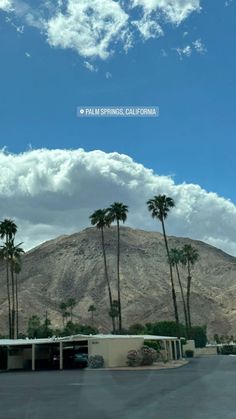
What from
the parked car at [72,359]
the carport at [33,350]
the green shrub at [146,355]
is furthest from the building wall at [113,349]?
the parked car at [72,359]

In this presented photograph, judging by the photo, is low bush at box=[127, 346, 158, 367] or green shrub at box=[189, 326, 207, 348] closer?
low bush at box=[127, 346, 158, 367]

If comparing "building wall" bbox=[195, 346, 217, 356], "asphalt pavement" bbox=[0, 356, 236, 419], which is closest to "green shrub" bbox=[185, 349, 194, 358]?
"building wall" bbox=[195, 346, 217, 356]

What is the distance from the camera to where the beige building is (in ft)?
171

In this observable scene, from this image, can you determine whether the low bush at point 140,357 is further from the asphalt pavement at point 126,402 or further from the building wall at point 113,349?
the asphalt pavement at point 126,402

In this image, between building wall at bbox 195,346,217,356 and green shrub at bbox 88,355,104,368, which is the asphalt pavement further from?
building wall at bbox 195,346,217,356

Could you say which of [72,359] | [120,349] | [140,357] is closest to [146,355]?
[140,357]

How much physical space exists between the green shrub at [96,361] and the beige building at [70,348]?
58 centimetres

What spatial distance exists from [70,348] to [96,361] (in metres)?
7.57

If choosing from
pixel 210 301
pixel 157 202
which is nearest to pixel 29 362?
pixel 157 202

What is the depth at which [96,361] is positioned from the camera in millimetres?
50562

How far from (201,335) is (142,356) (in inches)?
2173

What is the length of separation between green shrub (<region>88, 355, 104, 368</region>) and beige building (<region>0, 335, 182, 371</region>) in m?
0.58

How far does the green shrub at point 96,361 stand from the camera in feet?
166

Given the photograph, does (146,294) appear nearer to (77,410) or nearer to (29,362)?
(29,362)
